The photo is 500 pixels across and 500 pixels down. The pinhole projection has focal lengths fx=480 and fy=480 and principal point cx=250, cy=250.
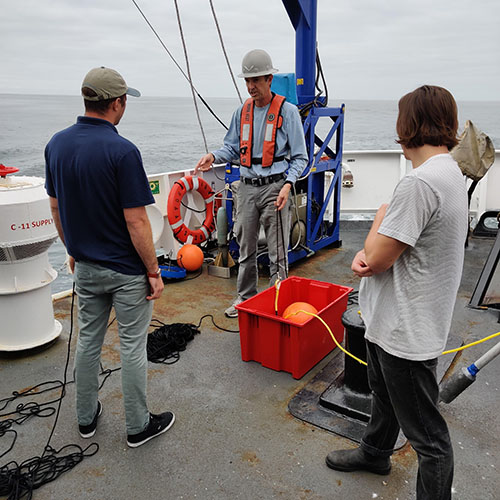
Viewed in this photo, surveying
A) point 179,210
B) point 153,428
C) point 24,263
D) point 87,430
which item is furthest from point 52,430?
point 179,210

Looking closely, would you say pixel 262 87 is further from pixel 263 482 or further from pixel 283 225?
pixel 263 482

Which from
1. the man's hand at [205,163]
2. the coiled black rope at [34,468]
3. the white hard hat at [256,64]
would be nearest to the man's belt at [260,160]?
the man's hand at [205,163]

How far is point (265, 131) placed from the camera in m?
3.75

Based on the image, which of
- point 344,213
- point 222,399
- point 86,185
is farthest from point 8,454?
point 344,213

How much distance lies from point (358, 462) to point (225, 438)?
70 centimetres

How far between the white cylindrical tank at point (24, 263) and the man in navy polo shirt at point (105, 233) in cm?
81

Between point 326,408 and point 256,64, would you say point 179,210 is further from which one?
point 326,408

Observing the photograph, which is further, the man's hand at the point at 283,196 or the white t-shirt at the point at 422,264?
the man's hand at the point at 283,196

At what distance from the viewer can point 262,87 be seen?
364 centimetres

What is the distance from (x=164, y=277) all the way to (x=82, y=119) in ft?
9.63

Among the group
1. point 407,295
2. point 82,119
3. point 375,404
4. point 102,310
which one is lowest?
point 375,404

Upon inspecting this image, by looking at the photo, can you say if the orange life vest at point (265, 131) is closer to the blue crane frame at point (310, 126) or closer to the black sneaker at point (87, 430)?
the blue crane frame at point (310, 126)

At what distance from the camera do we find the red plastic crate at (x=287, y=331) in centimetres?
301

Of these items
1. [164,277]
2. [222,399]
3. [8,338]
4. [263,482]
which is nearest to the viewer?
[263,482]
